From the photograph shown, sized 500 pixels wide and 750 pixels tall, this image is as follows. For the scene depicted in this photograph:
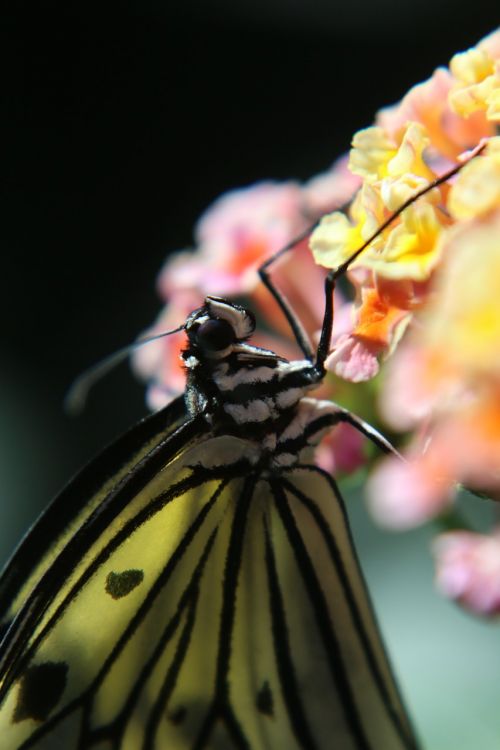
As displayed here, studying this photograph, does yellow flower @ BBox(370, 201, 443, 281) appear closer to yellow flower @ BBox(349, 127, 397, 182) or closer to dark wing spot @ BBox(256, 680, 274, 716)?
yellow flower @ BBox(349, 127, 397, 182)

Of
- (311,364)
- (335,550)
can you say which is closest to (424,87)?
(311,364)

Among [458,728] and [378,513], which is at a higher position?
[378,513]

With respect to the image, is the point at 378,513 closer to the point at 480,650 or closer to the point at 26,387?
the point at 480,650

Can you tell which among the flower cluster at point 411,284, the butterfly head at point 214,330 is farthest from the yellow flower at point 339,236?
the butterfly head at point 214,330

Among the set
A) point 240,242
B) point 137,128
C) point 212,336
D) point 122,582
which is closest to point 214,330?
point 212,336

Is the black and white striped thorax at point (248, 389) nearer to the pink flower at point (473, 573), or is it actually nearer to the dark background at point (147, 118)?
the pink flower at point (473, 573)
